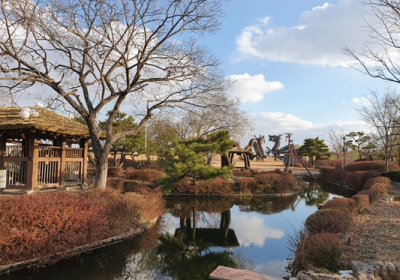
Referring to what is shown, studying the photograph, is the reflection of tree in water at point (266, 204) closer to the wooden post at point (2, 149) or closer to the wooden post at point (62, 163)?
the wooden post at point (62, 163)

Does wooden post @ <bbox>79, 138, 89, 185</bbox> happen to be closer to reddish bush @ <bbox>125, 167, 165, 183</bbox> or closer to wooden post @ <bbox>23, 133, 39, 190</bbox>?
wooden post @ <bbox>23, 133, 39, 190</bbox>

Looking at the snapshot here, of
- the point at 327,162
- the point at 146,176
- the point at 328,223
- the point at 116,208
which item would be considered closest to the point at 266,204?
the point at 146,176

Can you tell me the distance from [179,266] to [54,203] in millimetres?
3185

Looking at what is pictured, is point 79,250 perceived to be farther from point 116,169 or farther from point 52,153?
point 116,169

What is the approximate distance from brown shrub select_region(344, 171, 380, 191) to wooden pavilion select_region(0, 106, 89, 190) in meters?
15.7

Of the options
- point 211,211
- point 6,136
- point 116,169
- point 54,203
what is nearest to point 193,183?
point 211,211

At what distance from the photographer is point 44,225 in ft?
21.7

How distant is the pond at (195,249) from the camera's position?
6.52m

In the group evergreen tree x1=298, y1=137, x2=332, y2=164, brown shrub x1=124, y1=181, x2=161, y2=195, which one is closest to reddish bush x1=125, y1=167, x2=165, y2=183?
brown shrub x1=124, y1=181, x2=161, y2=195

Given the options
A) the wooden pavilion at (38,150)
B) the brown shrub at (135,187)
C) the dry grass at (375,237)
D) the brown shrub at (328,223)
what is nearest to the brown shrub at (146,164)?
the brown shrub at (135,187)

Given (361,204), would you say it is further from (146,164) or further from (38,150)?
(146,164)

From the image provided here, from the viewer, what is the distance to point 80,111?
34.1 feet

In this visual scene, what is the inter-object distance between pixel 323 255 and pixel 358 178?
1553 centimetres

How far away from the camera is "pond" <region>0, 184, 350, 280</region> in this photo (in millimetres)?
6516
